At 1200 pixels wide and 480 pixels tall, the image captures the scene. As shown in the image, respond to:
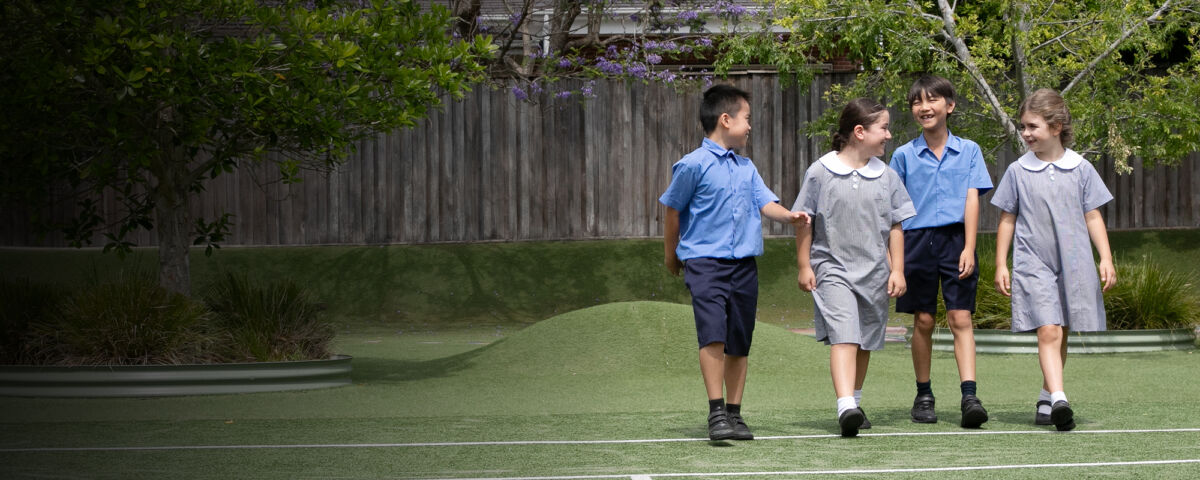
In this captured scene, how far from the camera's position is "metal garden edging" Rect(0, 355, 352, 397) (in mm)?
7727

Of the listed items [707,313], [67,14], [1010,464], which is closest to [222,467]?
[707,313]

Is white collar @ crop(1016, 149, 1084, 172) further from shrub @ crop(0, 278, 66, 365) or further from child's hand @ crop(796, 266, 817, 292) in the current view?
shrub @ crop(0, 278, 66, 365)

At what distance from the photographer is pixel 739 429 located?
5719 millimetres

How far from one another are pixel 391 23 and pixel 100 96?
6.23 feet

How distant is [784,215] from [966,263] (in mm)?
1070

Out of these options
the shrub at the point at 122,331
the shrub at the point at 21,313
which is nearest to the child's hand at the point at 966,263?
the shrub at the point at 122,331

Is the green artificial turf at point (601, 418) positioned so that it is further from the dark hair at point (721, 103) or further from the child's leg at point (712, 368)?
the dark hair at point (721, 103)

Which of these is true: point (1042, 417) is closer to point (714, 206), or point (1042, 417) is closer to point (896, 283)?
point (896, 283)

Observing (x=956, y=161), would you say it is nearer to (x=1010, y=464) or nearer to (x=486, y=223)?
(x=1010, y=464)

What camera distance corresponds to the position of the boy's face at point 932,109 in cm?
630

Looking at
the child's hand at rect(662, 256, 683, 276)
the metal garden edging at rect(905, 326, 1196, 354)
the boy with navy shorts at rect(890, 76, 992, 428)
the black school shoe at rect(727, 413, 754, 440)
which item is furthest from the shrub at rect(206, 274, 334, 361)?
the metal garden edging at rect(905, 326, 1196, 354)

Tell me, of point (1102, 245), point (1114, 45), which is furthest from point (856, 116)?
point (1114, 45)

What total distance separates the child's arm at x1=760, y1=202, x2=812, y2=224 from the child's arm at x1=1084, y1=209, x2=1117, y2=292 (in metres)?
1.40

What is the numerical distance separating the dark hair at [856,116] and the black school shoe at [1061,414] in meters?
1.53
